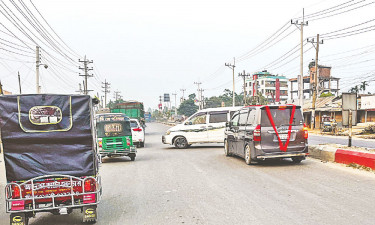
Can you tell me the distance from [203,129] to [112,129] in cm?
621

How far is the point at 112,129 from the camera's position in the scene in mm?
12781

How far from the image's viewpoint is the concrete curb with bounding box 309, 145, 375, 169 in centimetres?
947

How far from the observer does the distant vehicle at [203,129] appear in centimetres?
1755

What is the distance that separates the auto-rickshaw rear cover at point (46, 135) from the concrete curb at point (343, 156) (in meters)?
7.89

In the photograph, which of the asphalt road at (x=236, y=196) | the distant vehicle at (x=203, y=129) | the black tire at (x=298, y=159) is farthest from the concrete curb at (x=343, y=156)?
the distant vehicle at (x=203, y=129)

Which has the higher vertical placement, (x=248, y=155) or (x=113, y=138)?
(x=113, y=138)

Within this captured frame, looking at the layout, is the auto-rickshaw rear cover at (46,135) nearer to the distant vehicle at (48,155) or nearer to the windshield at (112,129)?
the distant vehicle at (48,155)

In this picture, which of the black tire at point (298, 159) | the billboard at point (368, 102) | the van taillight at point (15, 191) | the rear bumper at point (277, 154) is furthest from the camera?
the billboard at point (368, 102)

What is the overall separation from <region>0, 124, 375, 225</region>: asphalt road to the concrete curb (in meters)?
0.39

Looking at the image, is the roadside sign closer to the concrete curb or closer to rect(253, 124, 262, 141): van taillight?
the concrete curb

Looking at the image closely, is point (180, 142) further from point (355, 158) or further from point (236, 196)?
point (236, 196)

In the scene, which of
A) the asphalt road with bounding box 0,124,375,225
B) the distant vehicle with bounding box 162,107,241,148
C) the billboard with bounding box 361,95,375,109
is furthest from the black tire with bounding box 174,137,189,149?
the billboard with bounding box 361,95,375,109

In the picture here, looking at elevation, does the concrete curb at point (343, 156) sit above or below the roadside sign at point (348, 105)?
below

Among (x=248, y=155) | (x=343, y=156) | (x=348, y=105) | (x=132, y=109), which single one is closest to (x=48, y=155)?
(x=248, y=155)
